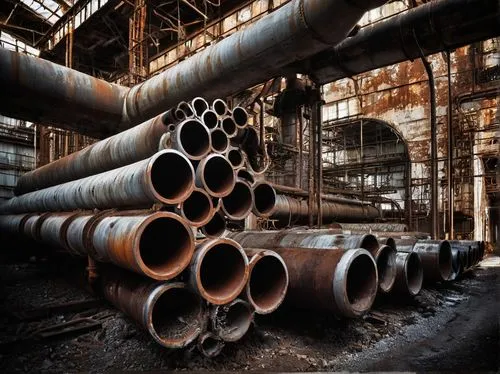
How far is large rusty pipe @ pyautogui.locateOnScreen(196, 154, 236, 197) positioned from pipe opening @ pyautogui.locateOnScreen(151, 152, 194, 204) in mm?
170

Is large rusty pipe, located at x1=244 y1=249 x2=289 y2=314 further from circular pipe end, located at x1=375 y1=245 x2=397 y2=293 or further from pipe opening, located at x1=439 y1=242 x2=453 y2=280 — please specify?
pipe opening, located at x1=439 y1=242 x2=453 y2=280

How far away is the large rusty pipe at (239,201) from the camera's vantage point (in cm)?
334

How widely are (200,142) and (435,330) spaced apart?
3053mm

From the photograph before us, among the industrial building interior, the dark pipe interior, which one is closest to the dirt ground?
A: the industrial building interior

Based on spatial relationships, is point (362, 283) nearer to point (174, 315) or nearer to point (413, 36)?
point (174, 315)

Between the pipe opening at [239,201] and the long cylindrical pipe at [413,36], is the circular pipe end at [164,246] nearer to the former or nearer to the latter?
the pipe opening at [239,201]

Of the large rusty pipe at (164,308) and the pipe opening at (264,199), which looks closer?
the large rusty pipe at (164,308)

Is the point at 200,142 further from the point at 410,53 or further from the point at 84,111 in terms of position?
the point at 410,53

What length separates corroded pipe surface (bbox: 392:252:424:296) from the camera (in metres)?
3.91

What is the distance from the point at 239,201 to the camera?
136 inches

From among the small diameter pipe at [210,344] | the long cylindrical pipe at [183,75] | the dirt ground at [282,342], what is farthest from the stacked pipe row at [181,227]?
the long cylindrical pipe at [183,75]

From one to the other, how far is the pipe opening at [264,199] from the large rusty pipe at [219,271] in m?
1.00

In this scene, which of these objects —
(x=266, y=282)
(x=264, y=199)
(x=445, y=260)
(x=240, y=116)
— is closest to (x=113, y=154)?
(x=240, y=116)

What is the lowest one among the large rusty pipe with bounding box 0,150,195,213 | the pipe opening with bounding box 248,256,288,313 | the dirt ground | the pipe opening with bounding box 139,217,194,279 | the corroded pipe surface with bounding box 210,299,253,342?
the dirt ground
